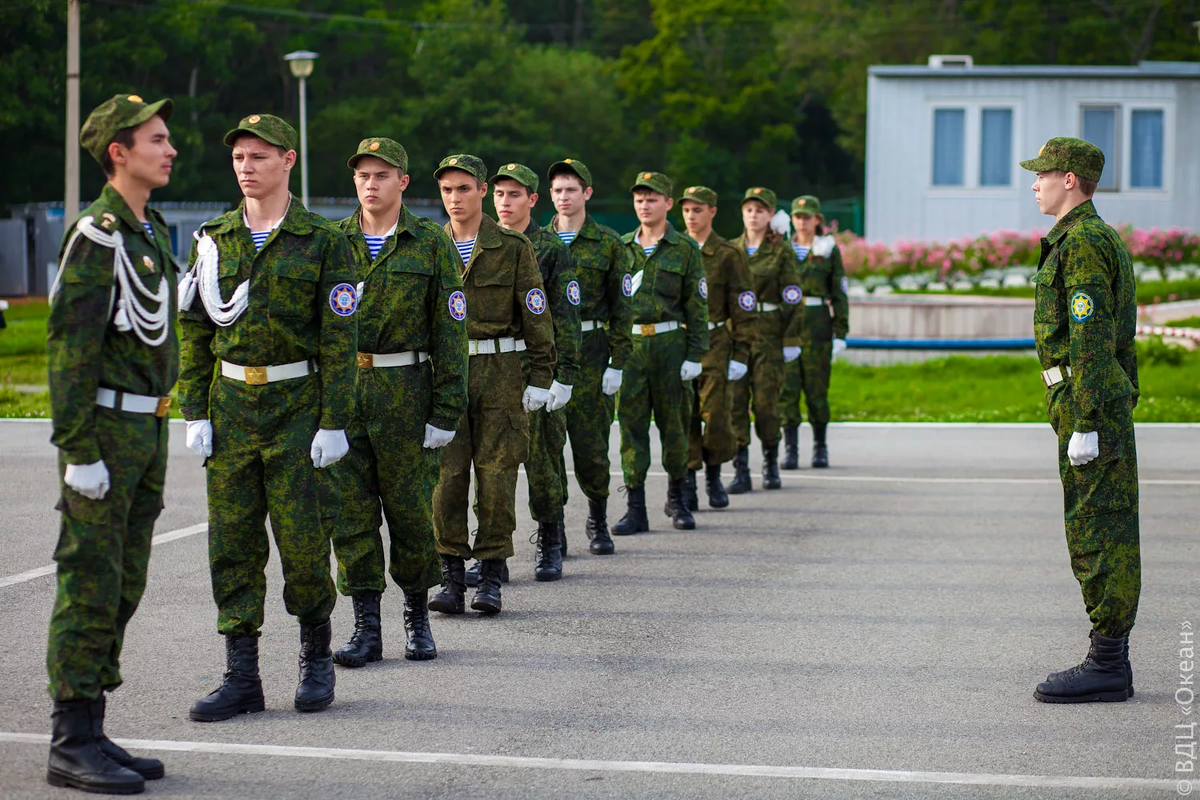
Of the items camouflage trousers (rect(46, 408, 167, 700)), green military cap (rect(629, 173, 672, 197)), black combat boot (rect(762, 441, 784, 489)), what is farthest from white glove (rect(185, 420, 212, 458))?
black combat boot (rect(762, 441, 784, 489))

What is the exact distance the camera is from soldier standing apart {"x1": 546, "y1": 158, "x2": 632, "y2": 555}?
32.4ft

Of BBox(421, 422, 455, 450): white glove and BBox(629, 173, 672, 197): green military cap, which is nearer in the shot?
BBox(421, 422, 455, 450): white glove

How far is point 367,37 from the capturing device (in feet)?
216

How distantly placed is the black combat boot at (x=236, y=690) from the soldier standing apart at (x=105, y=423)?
0.66 m

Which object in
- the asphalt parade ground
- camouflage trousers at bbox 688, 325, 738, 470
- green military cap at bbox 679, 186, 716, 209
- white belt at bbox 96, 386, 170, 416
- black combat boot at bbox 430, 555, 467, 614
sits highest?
green military cap at bbox 679, 186, 716, 209

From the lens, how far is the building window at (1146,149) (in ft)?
116

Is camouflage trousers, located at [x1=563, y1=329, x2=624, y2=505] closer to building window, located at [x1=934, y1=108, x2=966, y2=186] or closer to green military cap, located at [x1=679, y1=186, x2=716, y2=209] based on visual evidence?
green military cap, located at [x1=679, y1=186, x2=716, y2=209]

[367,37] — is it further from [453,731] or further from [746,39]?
[453,731]

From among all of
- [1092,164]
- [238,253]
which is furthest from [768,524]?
[238,253]

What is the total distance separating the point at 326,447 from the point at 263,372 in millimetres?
382

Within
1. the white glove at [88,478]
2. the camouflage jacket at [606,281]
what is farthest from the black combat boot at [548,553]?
the white glove at [88,478]

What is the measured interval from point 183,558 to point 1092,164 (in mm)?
5880

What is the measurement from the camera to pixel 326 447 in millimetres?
6223

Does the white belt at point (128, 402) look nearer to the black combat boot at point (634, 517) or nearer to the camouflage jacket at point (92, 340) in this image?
the camouflage jacket at point (92, 340)
